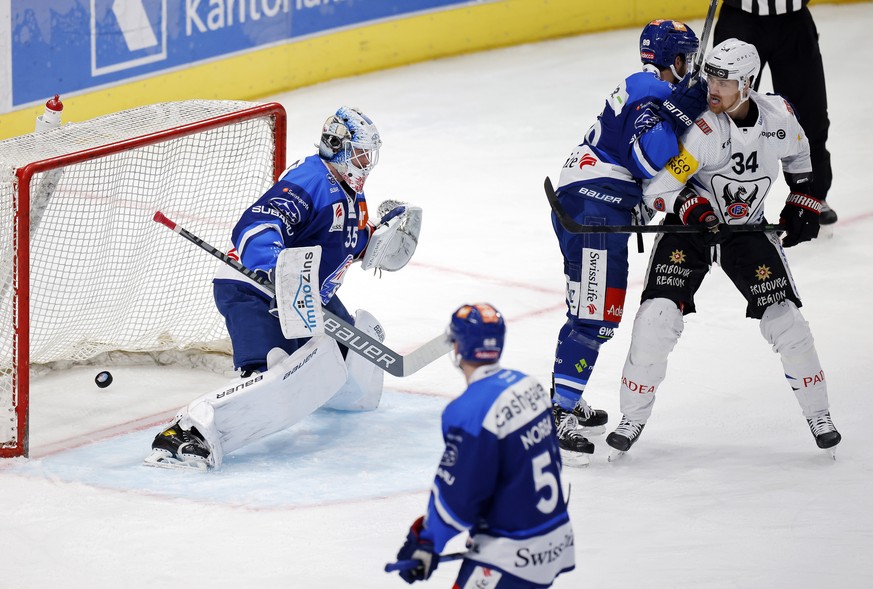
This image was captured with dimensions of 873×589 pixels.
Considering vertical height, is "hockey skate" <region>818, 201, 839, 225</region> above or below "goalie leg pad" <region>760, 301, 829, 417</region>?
below

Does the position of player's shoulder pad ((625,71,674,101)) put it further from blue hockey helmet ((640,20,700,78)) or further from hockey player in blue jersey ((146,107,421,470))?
hockey player in blue jersey ((146,107,421,470))

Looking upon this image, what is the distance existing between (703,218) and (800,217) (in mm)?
368

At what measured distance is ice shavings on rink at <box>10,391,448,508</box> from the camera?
4000 millimetres

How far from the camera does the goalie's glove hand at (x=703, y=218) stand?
4066mm

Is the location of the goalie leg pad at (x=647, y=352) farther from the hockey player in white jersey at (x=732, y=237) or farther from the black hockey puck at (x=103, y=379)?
the black hockey puck at (x=103, y=379)

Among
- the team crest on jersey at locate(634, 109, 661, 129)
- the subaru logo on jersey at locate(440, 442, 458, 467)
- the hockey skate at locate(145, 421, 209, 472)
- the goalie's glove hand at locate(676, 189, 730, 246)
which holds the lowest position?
the hockey skate at locate(145, 421, 209, 472)

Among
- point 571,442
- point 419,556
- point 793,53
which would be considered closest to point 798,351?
point 571,442

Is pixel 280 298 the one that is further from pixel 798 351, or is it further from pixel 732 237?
pixel 798 351

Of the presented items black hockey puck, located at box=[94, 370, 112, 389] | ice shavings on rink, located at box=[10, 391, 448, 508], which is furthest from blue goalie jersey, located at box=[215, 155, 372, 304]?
black hockey puck, located at box=[94, 370, 112, 389]

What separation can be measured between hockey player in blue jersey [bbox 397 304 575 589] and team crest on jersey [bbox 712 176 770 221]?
5.31 ft

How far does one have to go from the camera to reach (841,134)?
7676mm

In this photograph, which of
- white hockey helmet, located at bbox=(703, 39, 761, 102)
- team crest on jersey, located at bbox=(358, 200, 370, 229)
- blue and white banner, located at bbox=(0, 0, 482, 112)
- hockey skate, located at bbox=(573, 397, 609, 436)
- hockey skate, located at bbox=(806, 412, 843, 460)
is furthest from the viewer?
blue and white banner, located at bbox=(0, 0, 482, 112)

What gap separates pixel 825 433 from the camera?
4.21 m

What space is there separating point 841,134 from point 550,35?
2.48 m
